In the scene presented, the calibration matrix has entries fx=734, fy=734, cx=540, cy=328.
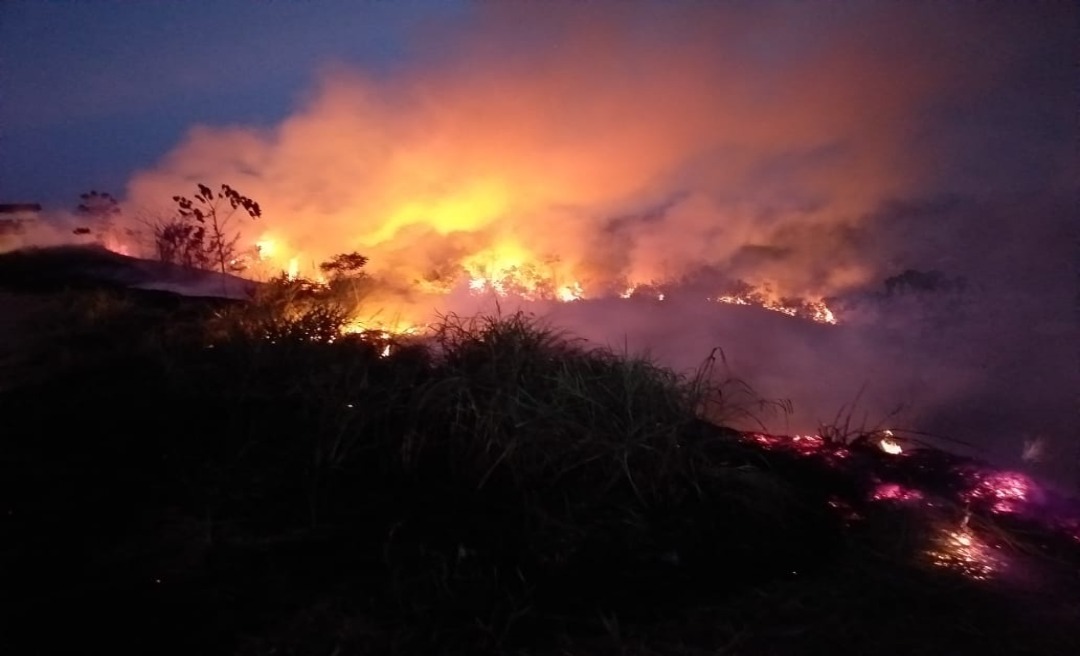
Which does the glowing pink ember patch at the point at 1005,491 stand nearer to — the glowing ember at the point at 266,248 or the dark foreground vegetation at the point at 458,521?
the dark foreground vegetation at the point at 458,521

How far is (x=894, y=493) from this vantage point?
143 inches

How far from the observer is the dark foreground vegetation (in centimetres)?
243

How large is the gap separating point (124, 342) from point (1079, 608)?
5.40m

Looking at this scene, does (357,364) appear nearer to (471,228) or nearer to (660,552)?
(660,552)

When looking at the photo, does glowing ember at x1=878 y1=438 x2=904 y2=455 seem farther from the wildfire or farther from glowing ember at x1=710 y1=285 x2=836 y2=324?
glowing ember at x1=710 y1=285 x2=836 y2=324

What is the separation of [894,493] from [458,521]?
2180 mm

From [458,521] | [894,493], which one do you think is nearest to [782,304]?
[894,493]

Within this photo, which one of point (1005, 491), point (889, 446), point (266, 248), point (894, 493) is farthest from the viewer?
point (266, 248)

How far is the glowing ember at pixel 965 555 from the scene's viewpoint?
9.75ft

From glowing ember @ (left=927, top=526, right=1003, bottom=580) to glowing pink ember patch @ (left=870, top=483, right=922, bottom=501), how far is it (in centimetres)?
31

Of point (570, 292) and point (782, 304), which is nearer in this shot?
point (782, 304)

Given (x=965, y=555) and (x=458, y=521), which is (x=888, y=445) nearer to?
(x=965, y=555)

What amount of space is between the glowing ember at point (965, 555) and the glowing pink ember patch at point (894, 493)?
0.31 meters

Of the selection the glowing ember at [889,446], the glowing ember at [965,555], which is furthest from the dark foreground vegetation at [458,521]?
the glowing ember at [889,446]
